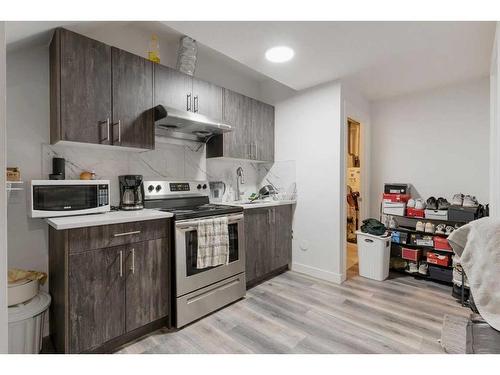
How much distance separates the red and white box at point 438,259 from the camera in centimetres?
274

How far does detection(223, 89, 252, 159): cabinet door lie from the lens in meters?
2.75

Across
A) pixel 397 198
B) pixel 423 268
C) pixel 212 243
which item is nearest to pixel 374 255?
pixel 423 268

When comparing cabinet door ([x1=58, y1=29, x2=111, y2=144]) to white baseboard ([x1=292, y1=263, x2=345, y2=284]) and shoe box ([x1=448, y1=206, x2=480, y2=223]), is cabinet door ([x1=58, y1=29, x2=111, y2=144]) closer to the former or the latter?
white baseboard ([x1=292, y1=263, x2=345, y2=284])

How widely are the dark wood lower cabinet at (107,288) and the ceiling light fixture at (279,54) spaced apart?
163 cm

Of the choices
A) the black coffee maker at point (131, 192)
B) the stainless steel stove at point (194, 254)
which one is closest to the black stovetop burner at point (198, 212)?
the stainless steel stove at point (194, 254)

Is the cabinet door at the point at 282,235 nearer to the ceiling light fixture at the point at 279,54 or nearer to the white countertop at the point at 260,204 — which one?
the white countertop at the point at 260,204

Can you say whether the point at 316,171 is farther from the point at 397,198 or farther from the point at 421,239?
the point at 421,239

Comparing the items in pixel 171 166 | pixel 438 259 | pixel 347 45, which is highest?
pixel 347 45

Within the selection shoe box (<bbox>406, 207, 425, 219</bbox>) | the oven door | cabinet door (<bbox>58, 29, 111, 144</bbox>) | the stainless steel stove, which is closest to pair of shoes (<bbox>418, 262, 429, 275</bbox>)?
shoe box (<bbox>406, 207, 425, 219</bbox>)

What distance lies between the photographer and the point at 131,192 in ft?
6.89

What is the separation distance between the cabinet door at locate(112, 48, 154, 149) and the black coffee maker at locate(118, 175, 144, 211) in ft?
0.98

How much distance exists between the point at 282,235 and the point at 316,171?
34.0 inches

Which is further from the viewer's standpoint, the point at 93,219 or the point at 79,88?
the point at 79,88
